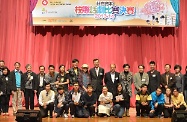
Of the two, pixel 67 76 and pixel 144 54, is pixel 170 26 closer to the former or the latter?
pixel 144 54

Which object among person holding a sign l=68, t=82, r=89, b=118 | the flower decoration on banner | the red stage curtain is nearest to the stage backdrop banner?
the flower decoration on banner

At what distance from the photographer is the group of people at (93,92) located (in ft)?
23.3

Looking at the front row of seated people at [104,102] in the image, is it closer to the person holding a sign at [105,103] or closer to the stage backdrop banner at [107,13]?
the person holding a sign at [105,103]

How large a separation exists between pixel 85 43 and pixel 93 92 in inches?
86.6

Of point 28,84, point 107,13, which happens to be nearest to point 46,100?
point 28,84

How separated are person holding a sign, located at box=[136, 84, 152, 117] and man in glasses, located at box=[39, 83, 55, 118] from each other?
1826mm

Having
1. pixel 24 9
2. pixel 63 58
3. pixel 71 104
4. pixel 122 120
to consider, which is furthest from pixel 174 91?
pixel 24 9

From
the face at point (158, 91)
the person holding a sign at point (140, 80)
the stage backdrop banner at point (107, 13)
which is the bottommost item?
the face at point (158, 91)

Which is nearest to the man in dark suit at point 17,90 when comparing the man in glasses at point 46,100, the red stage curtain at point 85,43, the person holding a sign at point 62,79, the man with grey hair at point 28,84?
the man with grey hair at point 28,84

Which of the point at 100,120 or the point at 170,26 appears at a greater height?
the point at 170,26

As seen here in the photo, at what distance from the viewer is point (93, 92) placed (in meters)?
7.33

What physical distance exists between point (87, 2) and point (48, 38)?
1.46m

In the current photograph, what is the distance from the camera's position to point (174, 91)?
7148 millimetres

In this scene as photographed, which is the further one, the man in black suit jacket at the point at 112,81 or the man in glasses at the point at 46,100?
the man in black suit jacket at the point at 112,81
